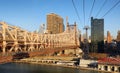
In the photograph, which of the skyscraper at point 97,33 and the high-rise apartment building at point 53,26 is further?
the high-rise apartment building at point 53,26

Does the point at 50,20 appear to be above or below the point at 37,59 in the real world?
above

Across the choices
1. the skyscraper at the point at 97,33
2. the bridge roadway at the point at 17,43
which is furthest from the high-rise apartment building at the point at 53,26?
the bridge roadway at the point at 17,43

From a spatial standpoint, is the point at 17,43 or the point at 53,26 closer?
the point at 17,43

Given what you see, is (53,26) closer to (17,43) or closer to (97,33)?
(97,33)

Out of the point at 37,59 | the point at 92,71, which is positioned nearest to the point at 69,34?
the point at 37,59

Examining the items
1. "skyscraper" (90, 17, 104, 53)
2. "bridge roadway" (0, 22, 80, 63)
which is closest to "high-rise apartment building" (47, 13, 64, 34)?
"skyscraper" (90, 17, 104, 53)

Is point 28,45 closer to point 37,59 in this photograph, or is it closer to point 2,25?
point 2,25

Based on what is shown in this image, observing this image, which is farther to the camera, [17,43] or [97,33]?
[97,33]

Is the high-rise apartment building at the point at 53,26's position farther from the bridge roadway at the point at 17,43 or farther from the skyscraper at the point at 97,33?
the bridge roadway at the point at 17,43

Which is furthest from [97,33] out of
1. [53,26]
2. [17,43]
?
[17,43]

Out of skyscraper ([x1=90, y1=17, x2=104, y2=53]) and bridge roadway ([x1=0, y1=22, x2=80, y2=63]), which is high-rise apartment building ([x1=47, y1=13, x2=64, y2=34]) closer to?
skyscraper ([x1=90, y1=17, x2=104, y2=53])

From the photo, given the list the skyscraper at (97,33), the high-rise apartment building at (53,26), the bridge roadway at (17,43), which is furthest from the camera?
the high-rise apartment building at (53,26)

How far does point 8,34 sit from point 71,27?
293ft

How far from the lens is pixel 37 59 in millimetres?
85562
